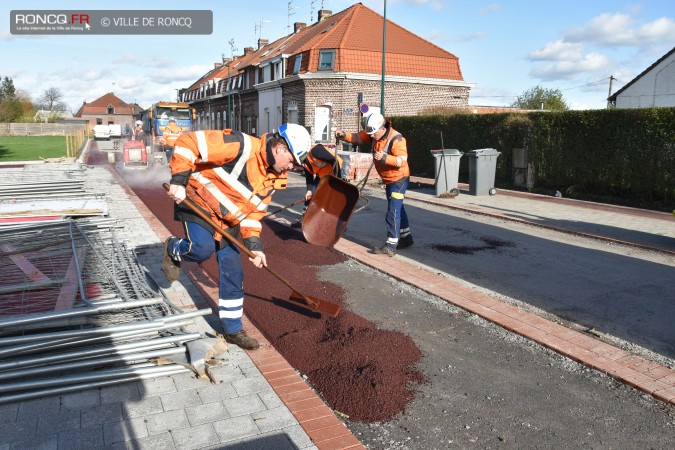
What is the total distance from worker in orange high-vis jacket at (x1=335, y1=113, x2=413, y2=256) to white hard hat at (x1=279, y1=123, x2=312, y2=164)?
127 inches

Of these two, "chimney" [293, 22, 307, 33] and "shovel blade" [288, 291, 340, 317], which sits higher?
"chimney" [293, 22, 307, 33]

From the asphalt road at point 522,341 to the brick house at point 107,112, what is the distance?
11182 cm

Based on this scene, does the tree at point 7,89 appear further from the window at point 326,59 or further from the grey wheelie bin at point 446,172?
the grey wheelie bin at point 446,172

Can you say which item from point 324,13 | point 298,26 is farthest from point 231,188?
point 298,26

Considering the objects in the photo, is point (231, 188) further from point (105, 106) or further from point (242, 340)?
point (105, 106)

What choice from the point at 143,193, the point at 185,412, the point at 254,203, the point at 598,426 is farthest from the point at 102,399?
the point at 143,193

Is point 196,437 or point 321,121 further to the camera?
point 321,121

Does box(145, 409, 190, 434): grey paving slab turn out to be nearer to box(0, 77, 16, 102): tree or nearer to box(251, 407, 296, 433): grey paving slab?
box(251, 407, 296, 433): grey paving slab

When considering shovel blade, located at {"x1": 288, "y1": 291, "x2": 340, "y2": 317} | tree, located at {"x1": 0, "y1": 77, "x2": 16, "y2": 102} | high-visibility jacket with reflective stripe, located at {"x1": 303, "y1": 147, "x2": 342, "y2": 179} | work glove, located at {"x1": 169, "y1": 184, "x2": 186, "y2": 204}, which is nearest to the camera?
work glove, located at {"x1": 169, "y1": 184, "x2": 186, "y2": 204}

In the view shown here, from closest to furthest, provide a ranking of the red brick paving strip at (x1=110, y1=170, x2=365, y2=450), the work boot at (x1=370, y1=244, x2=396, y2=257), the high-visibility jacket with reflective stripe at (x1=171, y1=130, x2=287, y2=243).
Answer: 1. the red brick paving strip at (x1=110, y1=170, x2=365, y2=450)
2. the high-visibility jacket with reflective stripe at (x1=171, y1=130, x2=287, y2=243)
3. the work boot at (x1=370, y1=244, x2=396, y2=257)

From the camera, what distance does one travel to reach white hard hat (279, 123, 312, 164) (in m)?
4.02

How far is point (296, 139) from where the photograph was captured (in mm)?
4035

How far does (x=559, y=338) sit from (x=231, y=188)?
2.99m

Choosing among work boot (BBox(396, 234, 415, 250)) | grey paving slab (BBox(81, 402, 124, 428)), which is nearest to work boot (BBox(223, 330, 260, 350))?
grey paving slab (BBox(81, 402, 124, 428))
